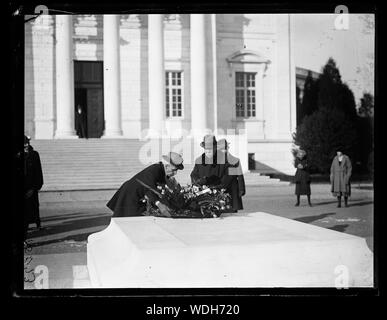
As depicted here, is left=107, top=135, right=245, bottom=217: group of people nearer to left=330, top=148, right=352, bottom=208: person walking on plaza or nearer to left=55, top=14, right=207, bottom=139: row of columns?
left=330, top=148, right=352, bottom=208: person walking on plaza

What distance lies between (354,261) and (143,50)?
58.6 feet

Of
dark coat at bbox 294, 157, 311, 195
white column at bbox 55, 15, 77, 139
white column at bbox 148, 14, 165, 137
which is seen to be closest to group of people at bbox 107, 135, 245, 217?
dark coat at bbox 294, 157, 311, 195

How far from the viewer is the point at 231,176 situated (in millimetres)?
7230

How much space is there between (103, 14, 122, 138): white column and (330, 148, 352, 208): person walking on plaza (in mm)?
12643

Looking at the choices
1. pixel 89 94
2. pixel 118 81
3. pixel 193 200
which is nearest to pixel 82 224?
pixel 193 200

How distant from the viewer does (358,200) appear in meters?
6.01

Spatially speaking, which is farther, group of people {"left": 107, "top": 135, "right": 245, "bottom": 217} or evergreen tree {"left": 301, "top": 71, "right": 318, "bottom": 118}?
evergreen tree {"left": 301, "top": 71, "right": 318, "bottom": 118}

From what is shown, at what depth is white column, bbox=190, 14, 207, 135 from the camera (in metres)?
20.5

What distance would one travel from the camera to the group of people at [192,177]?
683cm

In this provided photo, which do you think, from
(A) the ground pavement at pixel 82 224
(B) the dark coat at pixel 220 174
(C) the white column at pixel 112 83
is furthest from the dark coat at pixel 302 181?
(C) the white column at pixel 112 83

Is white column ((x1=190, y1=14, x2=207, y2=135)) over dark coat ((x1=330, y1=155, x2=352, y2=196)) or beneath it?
over

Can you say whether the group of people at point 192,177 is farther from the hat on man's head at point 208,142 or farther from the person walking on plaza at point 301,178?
the person walking on plaza at point 301,178
